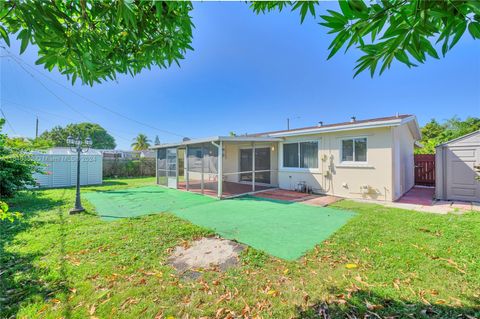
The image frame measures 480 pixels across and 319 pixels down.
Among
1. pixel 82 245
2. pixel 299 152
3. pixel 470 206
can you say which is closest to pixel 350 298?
pixel 82 245

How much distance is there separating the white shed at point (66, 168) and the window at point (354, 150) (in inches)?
625

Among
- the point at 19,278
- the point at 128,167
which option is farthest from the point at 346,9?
the point at 128,167

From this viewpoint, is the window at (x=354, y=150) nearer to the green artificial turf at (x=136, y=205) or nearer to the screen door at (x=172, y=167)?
the green artificial turf at (x=136, y=205)

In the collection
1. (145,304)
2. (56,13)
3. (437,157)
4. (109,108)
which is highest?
(109,108)

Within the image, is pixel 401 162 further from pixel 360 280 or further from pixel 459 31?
pixel 459 31

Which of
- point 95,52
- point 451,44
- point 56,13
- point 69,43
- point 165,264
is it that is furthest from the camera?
point 165,264

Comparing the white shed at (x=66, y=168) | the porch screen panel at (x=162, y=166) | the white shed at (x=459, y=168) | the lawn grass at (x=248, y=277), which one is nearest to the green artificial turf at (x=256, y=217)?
the lawn grass at (x=248, y=277)

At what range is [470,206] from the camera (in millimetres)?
6812

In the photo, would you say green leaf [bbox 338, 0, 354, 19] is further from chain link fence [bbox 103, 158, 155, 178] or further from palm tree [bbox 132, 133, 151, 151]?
palm tree [bbox 132, 133, 151, 151]

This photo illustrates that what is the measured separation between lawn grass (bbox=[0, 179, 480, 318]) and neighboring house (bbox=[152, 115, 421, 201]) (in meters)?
3.45

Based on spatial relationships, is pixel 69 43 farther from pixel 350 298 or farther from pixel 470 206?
pixel 470 206

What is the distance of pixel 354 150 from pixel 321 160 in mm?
1435

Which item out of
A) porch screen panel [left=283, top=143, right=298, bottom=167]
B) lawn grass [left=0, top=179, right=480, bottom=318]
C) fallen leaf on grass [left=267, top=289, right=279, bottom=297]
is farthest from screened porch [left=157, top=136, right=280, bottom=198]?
fallen leaf on grass [left=267, top=289, right=279, bottom=297]

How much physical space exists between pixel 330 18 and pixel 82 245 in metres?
5.48
